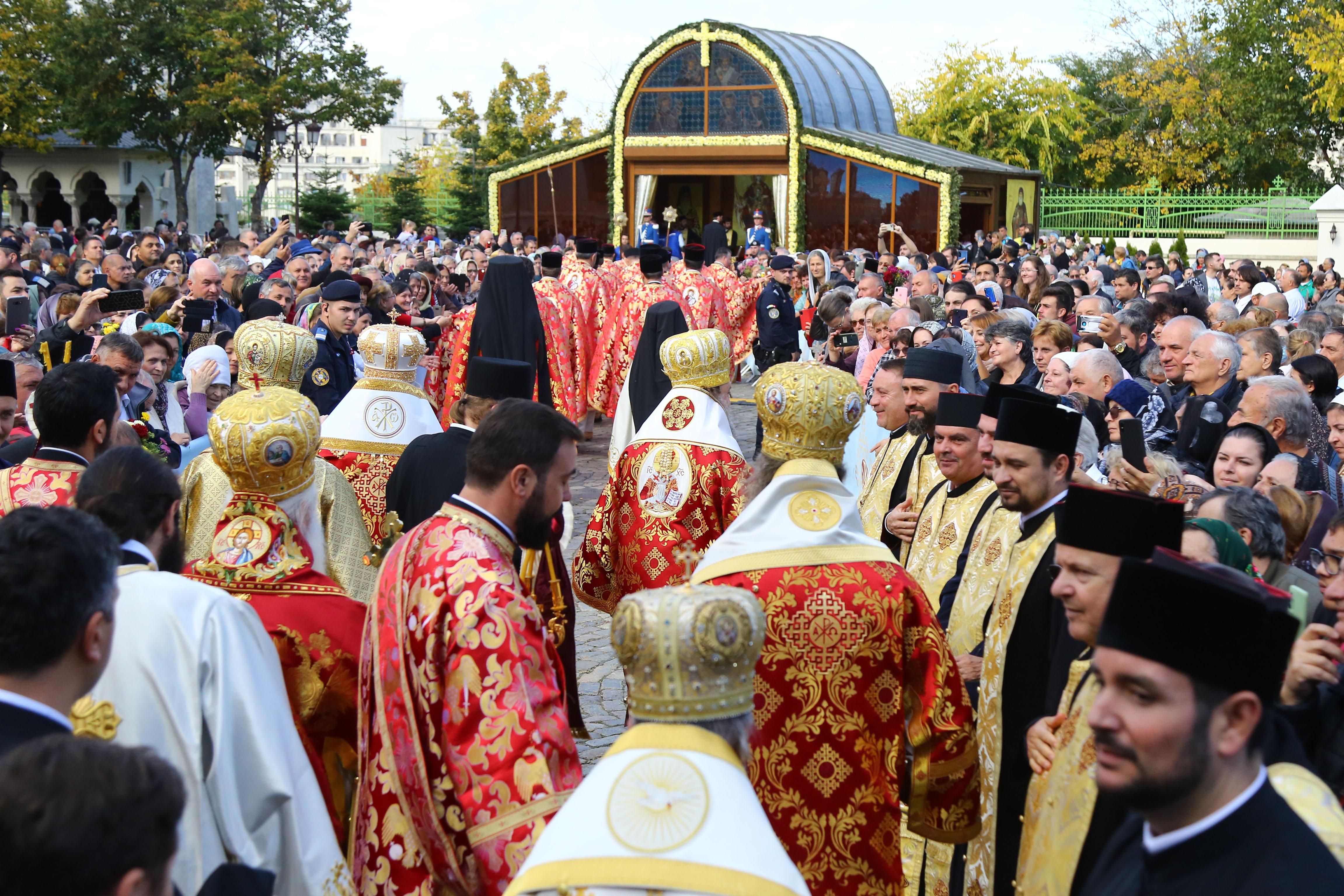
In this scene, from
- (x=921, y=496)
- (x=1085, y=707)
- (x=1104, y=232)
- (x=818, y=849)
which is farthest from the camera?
(x=1104, y=232)

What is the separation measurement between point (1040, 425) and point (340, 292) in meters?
5.02

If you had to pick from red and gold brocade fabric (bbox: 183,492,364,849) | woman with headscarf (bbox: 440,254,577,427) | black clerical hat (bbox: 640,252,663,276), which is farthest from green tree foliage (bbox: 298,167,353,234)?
red and gold brocade fabric (bbox: 183,492,364,849)

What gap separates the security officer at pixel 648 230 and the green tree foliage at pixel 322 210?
457 inches

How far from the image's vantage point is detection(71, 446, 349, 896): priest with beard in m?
2.74

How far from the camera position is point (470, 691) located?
2.88 meters

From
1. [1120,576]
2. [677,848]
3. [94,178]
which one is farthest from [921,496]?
[94,178]

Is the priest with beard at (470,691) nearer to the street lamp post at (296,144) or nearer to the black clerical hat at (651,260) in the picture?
the black clerical hat at (651,260)

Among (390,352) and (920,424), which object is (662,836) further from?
(390,352)

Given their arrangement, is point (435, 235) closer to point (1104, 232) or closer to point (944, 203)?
point (944, 203)

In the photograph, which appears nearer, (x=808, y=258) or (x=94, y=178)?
(x=808, y=258)

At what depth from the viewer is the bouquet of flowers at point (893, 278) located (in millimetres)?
18078

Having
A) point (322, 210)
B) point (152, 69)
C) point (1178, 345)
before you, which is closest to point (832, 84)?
point (322, 210)

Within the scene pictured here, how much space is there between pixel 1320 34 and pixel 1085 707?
31.5 meters

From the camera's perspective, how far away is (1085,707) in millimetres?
2914
